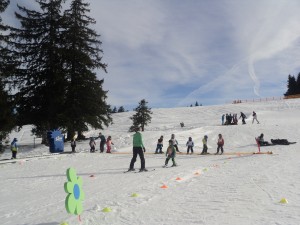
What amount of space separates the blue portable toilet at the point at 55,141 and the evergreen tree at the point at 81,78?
18.5 ft

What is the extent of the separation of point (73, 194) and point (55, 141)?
21472 millimetres

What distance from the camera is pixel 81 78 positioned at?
35125mm

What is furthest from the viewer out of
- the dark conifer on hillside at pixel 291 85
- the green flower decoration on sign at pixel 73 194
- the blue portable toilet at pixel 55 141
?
the dark conifer on hillside at pixel 291 85

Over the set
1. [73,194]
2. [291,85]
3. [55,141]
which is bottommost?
[73,194]

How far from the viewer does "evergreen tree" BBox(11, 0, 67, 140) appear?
108 feet

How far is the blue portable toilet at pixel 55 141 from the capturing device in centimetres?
2627

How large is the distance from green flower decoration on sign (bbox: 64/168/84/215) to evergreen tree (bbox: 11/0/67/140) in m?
27.2

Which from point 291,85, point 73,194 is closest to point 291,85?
point 291,85

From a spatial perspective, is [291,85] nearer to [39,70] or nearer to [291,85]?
[291,85]

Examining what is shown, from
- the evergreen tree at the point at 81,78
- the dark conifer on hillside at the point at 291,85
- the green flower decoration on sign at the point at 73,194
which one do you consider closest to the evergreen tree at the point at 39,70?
the evergreen tree at the point at 81,78

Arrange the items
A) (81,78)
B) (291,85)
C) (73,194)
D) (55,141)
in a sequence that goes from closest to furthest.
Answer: (73,194) → (55,141) → (81,78) → (291,85)

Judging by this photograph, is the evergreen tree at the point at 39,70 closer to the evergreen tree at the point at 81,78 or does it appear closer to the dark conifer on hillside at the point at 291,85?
the evergreen tree at the point at 81,78

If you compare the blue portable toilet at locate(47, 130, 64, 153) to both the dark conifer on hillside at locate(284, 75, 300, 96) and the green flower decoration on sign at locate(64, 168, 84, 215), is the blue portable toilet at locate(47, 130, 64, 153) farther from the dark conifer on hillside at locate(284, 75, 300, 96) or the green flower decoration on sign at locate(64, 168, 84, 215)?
the dark conifer on hillside at locate(284, 75, 300, 96)

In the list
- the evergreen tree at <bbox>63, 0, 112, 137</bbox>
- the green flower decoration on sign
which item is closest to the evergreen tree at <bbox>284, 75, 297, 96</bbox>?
the evergreen tree at <bbox>63, 0, 112, 137</bbox>
